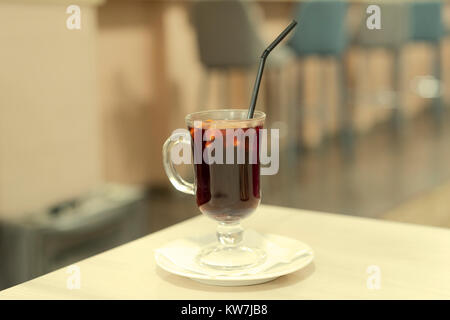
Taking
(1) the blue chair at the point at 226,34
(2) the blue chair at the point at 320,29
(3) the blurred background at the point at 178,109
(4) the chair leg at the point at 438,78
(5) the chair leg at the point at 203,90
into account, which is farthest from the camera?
(4) the chair leg at the point at 438,78

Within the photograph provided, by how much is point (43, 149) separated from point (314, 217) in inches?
52.0

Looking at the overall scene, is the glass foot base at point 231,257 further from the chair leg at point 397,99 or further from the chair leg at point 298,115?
the chair leg at point 397,99

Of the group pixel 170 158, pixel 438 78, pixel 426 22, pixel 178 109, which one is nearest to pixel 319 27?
pixel 178 109

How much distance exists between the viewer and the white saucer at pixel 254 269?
764 mm

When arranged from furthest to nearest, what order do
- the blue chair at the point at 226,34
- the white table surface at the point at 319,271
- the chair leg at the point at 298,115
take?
the chair leg at the point at 298,115
the blue chair at the point at 226,34
the white table surface at the point at 319,271

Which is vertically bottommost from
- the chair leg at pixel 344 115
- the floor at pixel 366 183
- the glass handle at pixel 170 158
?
the floor at pixel 366 183

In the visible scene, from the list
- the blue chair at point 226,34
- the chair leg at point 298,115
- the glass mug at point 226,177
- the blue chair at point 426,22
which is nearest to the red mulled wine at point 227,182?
the glass mug at point 226,177

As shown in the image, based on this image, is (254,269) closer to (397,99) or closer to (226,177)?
(226,177)

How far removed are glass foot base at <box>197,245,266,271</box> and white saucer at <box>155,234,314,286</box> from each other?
0.01m

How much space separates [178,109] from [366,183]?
3.22ft

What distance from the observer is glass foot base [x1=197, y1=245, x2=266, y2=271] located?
0.80m

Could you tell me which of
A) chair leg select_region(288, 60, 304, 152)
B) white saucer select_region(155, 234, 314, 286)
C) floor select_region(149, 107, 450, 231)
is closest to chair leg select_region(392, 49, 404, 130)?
floor select_region(149, 107, 450, 231)

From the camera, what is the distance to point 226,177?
81 cm
